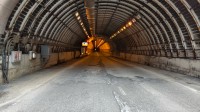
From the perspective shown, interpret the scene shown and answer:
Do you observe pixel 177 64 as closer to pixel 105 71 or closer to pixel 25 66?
pixel 105 71

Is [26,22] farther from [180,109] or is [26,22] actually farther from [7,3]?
[180,109]

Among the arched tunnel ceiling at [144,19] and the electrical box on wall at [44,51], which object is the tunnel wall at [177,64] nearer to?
the arched tunnel ceiling at [144,19]

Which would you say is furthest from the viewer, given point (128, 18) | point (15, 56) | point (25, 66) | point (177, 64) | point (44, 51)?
point (128, 18)

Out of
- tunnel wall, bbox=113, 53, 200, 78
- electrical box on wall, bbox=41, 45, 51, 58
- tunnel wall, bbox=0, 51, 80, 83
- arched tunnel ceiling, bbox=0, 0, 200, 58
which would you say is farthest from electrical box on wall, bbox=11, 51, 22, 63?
tunnel wall, bbox=113, 53, 200, 78

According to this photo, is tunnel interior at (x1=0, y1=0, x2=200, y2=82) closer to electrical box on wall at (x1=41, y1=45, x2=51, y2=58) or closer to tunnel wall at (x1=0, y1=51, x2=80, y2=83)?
electrical box on wall at (x1=41, y1=45, x2=51, y2=58)

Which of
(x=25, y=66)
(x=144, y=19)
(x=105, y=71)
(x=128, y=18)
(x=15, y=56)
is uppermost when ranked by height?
(x=128, y=18)

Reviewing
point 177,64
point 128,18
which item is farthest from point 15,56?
point 128,18

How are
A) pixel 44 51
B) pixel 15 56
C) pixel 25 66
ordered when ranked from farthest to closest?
pixel 44 51
pixel 25 66
pixel 15 56

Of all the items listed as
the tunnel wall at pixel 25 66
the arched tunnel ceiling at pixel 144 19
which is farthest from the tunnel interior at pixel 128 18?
the tunnel wall at pixel 25 66

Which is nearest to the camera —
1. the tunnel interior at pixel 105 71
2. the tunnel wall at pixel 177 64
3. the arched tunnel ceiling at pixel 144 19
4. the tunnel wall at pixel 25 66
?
the tunnel interior at pixel 105 71

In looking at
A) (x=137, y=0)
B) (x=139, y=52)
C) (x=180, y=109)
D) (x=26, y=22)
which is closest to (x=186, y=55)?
(x=137, y=0)

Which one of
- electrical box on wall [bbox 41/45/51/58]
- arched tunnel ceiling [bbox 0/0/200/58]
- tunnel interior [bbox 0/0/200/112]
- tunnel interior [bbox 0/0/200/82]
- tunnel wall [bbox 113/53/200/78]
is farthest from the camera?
electrical box on wall [bbox 41/45/51/58]

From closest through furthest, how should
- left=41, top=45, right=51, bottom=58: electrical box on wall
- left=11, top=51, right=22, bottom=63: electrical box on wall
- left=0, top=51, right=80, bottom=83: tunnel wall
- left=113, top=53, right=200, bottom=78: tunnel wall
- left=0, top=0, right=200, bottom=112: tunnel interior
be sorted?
left=0, top=0, right=200, bottom=112: tunnel interior, left=11, top=51, right=22, bottom=63: electrical box on wall, left=0, top=51, right=80, bottom=83: tunnel wall, left=113, top=53, right=200, bottom=78: tunnel wall, left=41, top=45, right=51, bottom=58: electrical box on wall

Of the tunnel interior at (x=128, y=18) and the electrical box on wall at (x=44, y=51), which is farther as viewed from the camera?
the electrical box on wall at (x=44, y=51)
